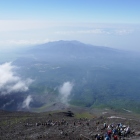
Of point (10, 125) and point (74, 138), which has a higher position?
point (74, 138)

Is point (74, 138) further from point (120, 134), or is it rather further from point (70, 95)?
point (70, 95)

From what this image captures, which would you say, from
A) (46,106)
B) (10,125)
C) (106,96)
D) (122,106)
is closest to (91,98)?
(106,96)

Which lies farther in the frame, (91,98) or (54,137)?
(91,98)

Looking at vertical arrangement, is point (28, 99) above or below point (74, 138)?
below

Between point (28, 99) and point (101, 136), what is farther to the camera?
point (28, 99)

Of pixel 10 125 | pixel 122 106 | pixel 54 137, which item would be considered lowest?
pixel 122 106

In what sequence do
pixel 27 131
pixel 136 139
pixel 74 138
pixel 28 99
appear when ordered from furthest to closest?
pixel 28 99
pixel 27 131
pixel 74 138
pixel 136 139

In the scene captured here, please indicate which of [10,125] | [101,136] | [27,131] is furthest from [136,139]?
[10,125]

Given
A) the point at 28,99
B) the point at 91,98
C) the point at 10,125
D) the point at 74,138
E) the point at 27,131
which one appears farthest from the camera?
the point at 91,98

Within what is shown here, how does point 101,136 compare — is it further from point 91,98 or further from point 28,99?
point 91,98
